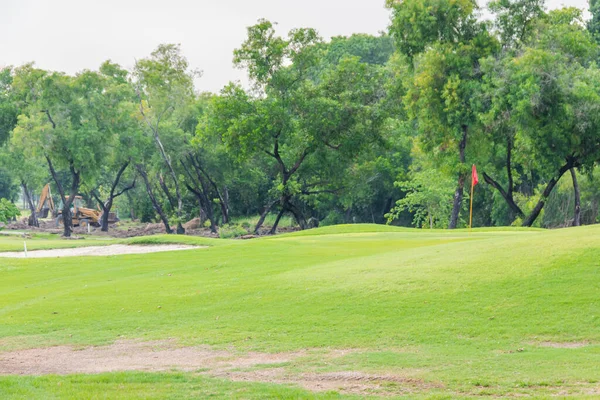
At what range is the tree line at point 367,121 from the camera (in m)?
40.3

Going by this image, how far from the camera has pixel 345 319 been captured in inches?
592

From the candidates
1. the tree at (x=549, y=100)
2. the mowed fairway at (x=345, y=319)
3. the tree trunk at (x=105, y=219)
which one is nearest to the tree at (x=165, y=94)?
the tree trunk at (x=105, y=219)

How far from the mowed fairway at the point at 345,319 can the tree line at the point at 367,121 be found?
64.7 feet

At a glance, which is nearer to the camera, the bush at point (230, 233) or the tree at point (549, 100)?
the tree at point (549, 100)

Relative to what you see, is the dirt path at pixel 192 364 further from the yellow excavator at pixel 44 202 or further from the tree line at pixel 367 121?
the yellow excavator at pixel 44 202

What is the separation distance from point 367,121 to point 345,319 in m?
34.6

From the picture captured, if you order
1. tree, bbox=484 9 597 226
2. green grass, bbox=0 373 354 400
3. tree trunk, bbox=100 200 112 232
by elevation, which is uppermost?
tree, bbox=484 9 597 226

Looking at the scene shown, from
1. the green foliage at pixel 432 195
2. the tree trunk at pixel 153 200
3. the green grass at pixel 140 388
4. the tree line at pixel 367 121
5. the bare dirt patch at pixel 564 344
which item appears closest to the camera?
the green grass at pixel 140 388

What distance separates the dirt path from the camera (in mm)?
10414

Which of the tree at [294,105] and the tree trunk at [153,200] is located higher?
the tree at [294,105]

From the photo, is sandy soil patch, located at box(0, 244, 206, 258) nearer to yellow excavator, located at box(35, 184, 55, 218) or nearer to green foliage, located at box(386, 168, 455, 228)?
green foliage, located at box(386, 168, 455, 228)

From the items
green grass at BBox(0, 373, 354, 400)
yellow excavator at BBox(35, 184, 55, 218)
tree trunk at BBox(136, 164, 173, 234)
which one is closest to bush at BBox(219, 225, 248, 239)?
tree trunk at BBox(136, 164, 173, 234)

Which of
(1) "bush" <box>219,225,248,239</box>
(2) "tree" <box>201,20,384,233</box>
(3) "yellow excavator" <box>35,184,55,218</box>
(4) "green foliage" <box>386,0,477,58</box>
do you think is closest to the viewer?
(4) "green foliage" <box>386,0,477,58</box>

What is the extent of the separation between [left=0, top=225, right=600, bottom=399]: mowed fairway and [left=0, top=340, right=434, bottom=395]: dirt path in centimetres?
6
